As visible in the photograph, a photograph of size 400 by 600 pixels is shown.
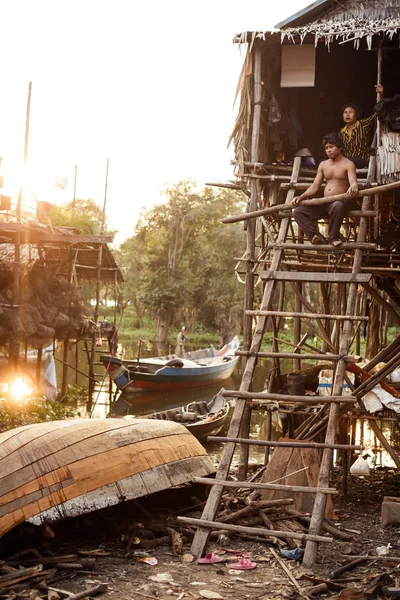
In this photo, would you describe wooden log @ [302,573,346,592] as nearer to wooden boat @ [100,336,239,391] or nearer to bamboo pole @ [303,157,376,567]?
bamboo pole @ [303,157,376,567]

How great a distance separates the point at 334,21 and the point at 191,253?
110 feet

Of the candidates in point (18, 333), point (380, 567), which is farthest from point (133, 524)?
point (18, 333)

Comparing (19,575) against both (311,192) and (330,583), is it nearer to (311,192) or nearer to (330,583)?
(330,583)

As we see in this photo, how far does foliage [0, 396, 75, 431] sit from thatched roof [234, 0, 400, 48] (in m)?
8.35

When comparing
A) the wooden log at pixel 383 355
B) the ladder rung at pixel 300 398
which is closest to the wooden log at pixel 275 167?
the wooden log at pixel 383 355

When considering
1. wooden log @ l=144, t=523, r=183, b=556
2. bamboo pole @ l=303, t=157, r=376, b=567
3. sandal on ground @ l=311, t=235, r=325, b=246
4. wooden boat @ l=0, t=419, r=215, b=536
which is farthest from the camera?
sandal on ground @ l=311, t=235, r=325, b=246

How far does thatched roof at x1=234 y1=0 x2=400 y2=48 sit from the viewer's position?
34.4 feet

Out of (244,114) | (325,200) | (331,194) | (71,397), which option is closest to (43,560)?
(325,200)

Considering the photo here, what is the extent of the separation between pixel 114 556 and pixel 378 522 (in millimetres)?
3561

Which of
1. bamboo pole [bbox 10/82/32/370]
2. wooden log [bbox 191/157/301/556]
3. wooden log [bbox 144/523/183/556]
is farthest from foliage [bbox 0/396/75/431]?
wooden log [bbox 191/157/301/556]

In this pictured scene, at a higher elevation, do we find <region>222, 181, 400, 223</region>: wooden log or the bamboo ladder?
<region>222, 181, 400, 223</region>: wooden log

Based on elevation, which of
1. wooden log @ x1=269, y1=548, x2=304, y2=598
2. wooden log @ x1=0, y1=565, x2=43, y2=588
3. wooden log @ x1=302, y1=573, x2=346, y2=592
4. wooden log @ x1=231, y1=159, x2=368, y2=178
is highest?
wooden log @ x1=231, y1=159, x2=368, y2=178

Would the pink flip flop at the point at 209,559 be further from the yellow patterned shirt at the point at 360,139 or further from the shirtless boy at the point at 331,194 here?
the yellow patterned shirt at the point at 360,139

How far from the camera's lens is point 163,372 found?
79.5ft
